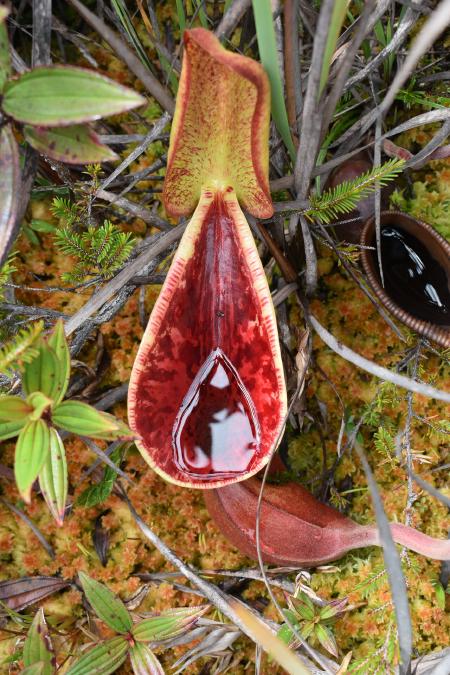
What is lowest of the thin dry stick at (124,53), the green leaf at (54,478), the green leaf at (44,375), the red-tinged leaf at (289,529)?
the red-tinged leaf at (289,529)

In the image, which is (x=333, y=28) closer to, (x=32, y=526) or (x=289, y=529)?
(x=289, y=529)

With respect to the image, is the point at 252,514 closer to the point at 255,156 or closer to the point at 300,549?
the point at 300,549

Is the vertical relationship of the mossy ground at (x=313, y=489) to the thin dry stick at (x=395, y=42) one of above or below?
below

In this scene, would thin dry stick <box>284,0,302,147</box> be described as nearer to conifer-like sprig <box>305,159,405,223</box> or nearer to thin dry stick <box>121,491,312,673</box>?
conifer-like sprig <box>305,159,405,223</box>

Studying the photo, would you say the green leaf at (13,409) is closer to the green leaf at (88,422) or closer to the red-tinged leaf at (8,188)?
the green leaf at (88,422)

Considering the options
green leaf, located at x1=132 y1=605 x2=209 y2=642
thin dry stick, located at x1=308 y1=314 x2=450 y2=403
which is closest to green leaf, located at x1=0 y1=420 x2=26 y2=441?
green leaf, located at x1=132 y1=605 x2=209 y2=642

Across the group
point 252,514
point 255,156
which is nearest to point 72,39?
point 255,156

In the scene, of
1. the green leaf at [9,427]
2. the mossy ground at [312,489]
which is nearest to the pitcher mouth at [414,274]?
the mossy ground at [312,489]
